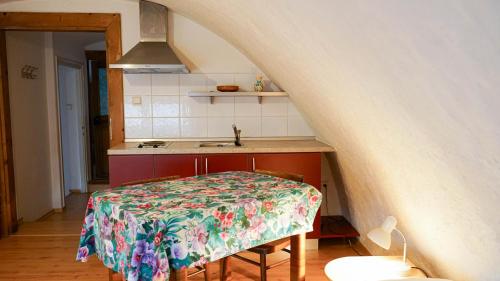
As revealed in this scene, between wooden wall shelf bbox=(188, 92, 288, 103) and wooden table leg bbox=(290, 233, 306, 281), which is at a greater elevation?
wooden wall shelf bbox=(188, 92, 288, 103)

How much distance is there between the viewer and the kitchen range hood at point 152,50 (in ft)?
11.2

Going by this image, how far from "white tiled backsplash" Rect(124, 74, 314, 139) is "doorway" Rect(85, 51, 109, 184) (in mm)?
2150

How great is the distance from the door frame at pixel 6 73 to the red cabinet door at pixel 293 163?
59.5 inches

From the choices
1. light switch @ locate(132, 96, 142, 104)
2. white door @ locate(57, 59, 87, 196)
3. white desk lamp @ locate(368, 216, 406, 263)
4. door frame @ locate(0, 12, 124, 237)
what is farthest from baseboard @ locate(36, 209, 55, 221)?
white desk lamp @ locate(368, 216, 406, 263)

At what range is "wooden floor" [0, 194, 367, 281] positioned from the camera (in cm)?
299

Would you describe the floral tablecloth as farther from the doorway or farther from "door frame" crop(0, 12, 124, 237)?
the doorway

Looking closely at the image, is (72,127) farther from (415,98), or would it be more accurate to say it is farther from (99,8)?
(415,98)

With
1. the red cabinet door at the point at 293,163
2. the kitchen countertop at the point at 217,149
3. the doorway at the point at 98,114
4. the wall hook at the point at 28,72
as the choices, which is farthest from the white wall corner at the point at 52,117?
the red cabinet door at the point at 293,163

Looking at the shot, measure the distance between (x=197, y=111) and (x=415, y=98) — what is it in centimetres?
284

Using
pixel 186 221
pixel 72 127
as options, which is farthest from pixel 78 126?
pixel 186 221

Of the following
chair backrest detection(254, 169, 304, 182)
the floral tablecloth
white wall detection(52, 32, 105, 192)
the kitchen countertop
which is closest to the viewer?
the floral tablecloth

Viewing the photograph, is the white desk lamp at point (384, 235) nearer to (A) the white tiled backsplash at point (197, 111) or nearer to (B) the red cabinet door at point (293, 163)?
(B) the red cabinet door at point (293, 163)

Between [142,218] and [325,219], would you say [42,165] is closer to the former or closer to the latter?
[325,219]

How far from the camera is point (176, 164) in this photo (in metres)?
3.33
